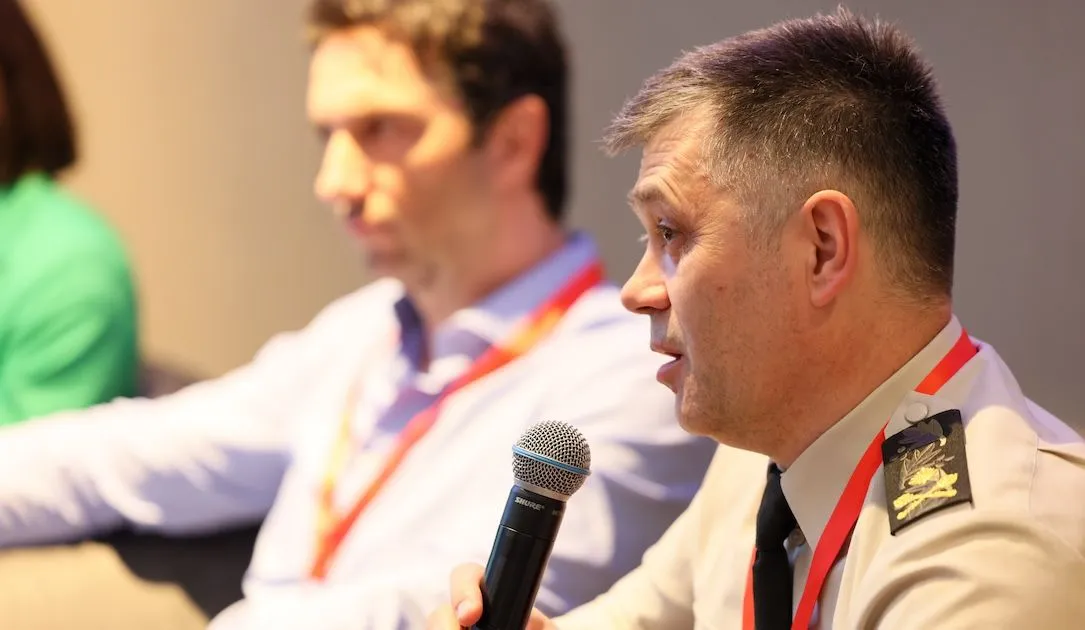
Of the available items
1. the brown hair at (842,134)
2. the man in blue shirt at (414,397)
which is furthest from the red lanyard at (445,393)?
the brown hair at (842,134)

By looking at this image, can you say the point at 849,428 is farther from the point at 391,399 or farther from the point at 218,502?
the point at 218,502

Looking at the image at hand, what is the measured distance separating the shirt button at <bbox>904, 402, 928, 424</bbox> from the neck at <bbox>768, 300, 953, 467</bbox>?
4 centimetres

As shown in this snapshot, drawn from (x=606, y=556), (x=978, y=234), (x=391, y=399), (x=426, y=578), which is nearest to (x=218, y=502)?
(x=391, y=399)

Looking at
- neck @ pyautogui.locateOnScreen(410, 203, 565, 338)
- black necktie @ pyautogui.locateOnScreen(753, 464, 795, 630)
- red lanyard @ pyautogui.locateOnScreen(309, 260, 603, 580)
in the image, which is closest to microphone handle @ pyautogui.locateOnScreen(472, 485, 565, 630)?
black necktie @ pyautogui.locateOnScreen(753, 464, 795, 630)

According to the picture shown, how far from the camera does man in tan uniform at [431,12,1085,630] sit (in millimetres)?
925

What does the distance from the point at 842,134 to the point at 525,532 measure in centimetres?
39

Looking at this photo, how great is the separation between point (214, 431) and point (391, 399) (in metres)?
0.34

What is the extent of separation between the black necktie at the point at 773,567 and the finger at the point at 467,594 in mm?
223

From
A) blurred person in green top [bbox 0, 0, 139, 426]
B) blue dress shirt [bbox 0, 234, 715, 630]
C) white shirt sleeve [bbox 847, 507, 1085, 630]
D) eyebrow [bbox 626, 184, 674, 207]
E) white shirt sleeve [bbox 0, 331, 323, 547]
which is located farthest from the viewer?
blurred person in green top [bbox 0, 0, 139, 426]

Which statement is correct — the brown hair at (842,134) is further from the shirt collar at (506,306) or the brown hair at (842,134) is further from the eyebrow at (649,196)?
the shirt collar at (506,306)

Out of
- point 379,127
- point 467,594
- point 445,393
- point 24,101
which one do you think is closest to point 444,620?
point 467,594

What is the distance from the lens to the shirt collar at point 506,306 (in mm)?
1686

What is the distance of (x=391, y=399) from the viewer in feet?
5.82

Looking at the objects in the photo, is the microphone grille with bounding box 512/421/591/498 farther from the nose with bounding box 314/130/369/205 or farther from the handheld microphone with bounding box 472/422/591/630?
the nose with bounding box 314/130/369/205
